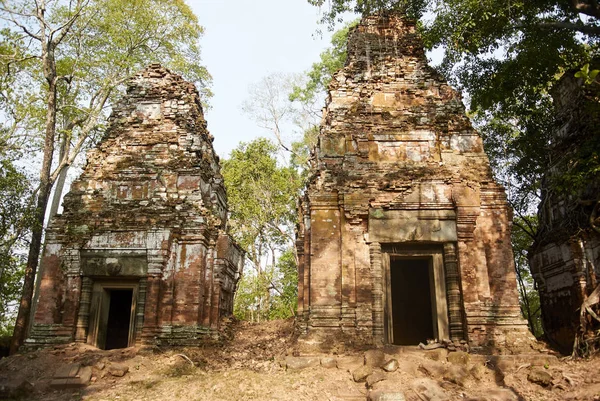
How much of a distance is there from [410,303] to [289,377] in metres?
6.43

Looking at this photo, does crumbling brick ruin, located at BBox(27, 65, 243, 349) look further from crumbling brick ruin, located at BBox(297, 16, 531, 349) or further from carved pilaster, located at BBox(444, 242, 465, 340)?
carved pilaster, located at BBox(444, 242, 465, 340)

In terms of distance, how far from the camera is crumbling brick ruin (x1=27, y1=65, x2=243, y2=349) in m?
10.3

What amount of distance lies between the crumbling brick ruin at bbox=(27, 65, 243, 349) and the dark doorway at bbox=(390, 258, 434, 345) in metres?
4.65

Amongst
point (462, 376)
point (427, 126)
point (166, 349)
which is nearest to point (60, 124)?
point (166, 349)

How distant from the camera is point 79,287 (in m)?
10.6

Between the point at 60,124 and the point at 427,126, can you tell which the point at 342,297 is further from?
the point at 60,124

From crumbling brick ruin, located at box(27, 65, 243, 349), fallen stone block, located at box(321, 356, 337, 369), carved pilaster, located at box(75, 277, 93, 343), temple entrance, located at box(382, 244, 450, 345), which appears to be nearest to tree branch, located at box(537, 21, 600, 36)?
temple entrance, located at box(382, 244, 450, 345)

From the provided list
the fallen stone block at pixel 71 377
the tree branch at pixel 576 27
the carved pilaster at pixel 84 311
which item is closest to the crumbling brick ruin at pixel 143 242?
the carved pilaster at pixel 84 311

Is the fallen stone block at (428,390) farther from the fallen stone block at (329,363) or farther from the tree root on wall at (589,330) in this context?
the tree root on wall at (589,330)

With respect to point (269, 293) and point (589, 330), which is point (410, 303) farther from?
point (269, 293)

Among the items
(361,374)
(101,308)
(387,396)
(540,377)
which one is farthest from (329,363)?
(101,308)

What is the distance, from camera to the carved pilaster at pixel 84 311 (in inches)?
405

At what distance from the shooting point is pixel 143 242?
10719 millimetres

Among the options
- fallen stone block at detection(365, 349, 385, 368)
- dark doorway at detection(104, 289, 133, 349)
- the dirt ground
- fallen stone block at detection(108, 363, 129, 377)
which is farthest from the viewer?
dark doorway at detection(104, 289, 133, 349)
